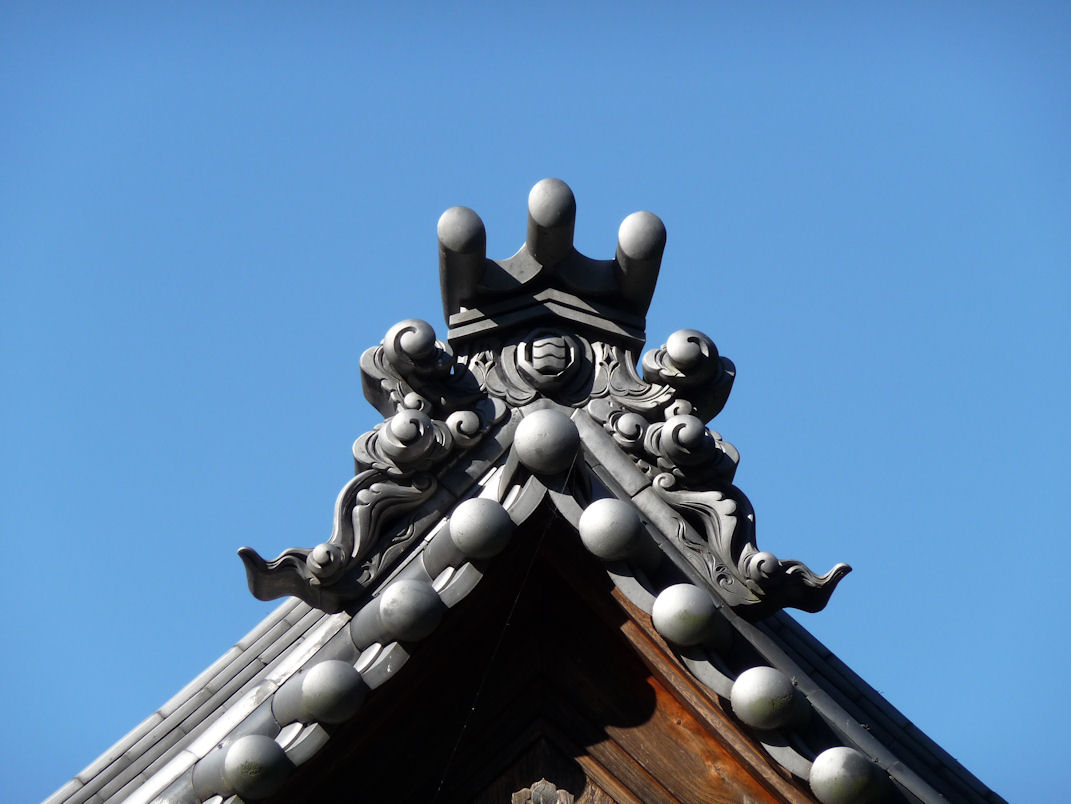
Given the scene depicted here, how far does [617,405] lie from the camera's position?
307 inches

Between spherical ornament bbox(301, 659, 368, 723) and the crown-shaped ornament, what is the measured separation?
103 inches

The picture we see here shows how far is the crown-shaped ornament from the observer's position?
7898 millimetres

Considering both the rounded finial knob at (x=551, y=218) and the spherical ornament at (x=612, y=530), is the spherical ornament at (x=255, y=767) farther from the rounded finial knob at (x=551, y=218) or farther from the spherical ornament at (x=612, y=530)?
the rounded finial knob at (x=551, y=218)

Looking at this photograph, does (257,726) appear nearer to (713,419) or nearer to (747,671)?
(747,671)

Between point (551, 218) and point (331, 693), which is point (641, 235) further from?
point (331, 693)

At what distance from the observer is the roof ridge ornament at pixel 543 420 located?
269 inches

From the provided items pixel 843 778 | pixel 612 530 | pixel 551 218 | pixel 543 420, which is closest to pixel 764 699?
pixel 843 778

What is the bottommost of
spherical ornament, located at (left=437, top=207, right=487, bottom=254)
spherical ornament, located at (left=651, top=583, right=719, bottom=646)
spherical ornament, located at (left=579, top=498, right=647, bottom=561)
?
spherical ornament, located at (left=651, top=583, right=719, bottom=646)

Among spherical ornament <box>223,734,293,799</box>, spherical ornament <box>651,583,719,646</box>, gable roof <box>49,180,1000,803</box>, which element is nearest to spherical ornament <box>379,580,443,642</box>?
gable roof <box>49,180,1000,803</box>

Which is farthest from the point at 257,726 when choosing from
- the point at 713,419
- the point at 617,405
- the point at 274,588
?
the point at 713,419

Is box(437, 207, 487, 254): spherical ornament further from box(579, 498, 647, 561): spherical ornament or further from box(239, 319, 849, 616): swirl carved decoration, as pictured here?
box(579, 498, 647, 561): spherical ornament

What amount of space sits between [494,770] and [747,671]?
1714 mm

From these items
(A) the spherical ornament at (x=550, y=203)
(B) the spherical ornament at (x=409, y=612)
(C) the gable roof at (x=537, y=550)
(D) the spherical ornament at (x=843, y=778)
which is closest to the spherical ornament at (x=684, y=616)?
(C) the gable roof at (x=537, y=550)

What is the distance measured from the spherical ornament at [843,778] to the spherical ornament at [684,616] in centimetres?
75
